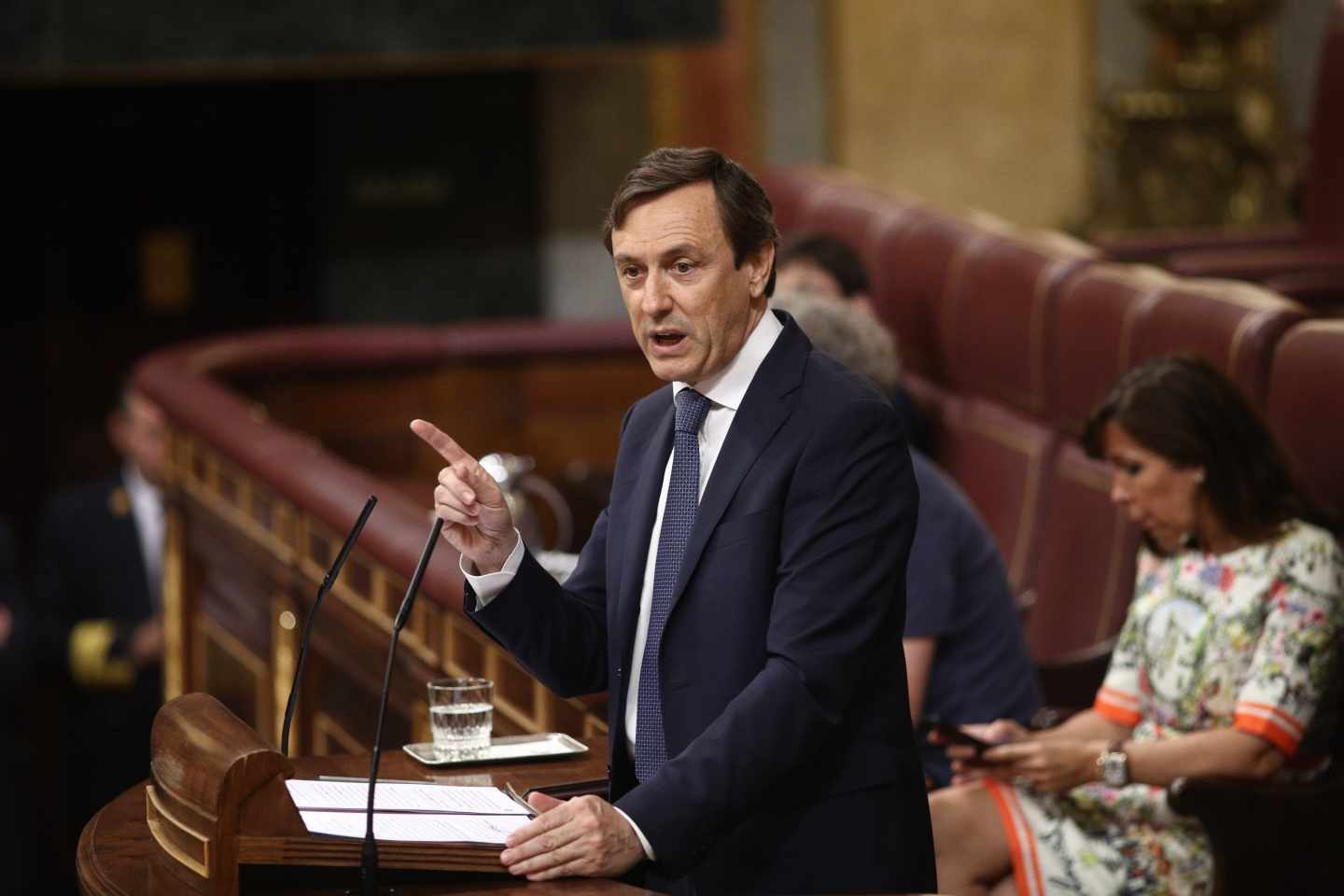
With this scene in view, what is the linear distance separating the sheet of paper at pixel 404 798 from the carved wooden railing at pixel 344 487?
1.24 ft

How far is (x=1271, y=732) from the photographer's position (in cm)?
254

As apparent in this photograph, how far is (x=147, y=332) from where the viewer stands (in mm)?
7852

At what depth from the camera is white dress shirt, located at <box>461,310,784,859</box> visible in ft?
5.98

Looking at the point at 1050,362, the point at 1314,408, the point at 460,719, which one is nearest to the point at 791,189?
the point at 1050,362

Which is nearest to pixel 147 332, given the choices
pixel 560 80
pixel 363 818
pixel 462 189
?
pixel 462 189

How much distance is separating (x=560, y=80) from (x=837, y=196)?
197 cm

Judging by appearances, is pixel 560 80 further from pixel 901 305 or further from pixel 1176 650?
pixel 1176 650

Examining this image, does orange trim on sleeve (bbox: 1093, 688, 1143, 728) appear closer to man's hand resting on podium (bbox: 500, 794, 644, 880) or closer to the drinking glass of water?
the drinking glass of water

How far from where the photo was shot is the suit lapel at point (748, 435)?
5.80ft

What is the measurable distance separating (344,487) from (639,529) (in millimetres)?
1700

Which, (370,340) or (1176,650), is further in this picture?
(370,340)

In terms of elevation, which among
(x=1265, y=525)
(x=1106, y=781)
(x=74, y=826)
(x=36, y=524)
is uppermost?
(x=1265, y=525)

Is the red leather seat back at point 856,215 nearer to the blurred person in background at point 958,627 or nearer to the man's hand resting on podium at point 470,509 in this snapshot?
the blurred person in background at point 958,627

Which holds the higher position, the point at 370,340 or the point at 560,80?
the point at 560,80
